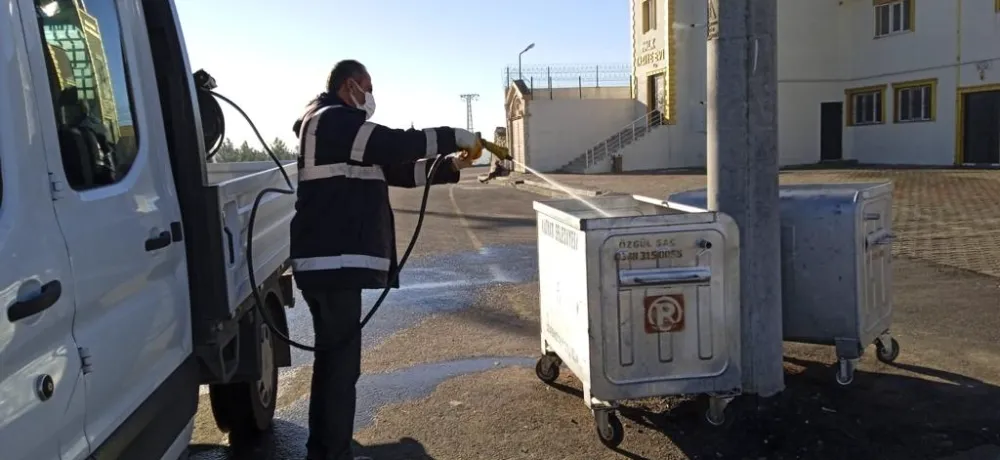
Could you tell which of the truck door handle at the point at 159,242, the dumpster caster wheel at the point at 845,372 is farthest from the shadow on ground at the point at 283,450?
the dumpster caster wheel at the point at 845,372

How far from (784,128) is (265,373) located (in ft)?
100

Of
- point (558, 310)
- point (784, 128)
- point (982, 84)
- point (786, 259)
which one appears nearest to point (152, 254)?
point (558, 310)

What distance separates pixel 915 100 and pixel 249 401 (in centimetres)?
2873

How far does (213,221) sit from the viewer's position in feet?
10.4

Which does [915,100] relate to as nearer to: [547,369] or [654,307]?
[547,369]

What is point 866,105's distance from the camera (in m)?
30.9

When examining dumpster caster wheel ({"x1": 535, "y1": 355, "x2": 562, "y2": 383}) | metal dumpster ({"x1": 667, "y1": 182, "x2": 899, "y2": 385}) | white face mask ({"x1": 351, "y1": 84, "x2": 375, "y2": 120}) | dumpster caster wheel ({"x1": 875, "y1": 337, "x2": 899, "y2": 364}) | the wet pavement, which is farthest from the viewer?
dumpster caster wheel ({"x1": 875, "y1": 337, "x2": 899, "y2": 364})

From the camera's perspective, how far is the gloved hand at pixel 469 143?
3.81 m

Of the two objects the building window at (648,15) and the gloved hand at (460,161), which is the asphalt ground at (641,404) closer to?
the gloved hand at (460,161)

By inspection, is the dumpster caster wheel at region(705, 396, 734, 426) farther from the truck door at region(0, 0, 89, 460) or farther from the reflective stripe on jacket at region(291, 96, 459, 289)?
the truck door at region(0, 0, 89, 460)

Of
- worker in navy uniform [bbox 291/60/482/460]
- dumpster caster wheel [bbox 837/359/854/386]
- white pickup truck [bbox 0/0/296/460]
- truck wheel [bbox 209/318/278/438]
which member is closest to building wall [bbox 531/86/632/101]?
dumpster caster wheel [bbox 837/359/854/386]

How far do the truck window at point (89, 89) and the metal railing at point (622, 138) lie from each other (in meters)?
32.8

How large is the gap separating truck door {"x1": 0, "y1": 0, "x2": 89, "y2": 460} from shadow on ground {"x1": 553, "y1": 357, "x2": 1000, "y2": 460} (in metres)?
2.91

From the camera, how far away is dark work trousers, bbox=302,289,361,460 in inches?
152
